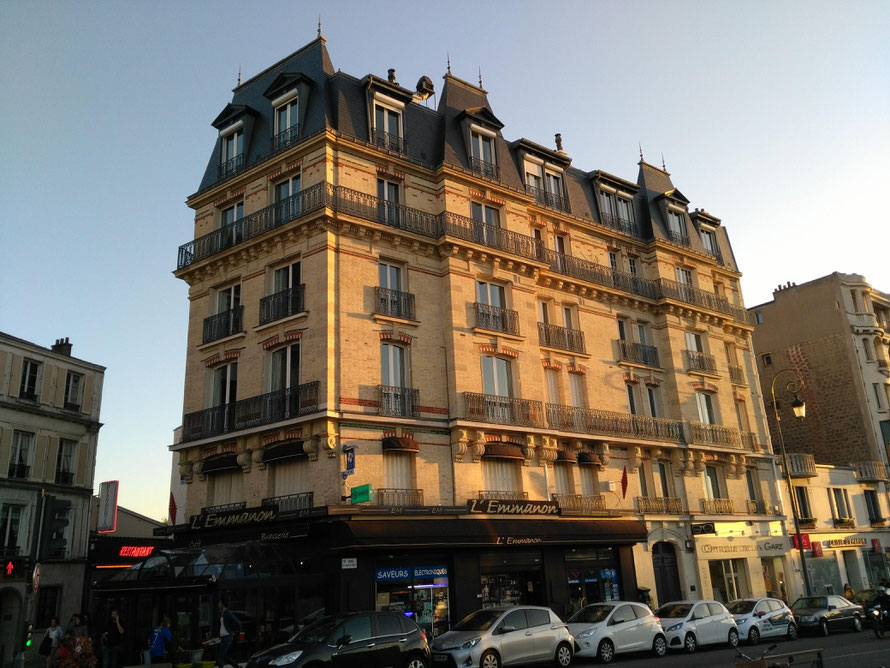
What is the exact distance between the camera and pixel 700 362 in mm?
30922

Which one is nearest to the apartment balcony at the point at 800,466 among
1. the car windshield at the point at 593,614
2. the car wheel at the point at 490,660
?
the car windshield at the point at 593,614

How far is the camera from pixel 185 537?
2259cm

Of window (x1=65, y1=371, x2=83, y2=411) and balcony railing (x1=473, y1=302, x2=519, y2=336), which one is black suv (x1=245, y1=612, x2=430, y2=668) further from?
window (x1=65, y1=371, x2=83, y2=411)

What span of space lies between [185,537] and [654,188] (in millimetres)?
24357

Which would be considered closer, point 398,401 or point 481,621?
point 481,621

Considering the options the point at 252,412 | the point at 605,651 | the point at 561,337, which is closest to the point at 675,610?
the point at 605,651

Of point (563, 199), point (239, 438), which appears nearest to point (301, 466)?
point (239, 438)

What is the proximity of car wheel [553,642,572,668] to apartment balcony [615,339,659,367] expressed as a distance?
13.4m

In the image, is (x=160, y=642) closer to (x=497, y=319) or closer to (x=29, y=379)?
(x=497, y=319)

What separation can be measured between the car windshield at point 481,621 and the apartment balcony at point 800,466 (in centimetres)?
2242

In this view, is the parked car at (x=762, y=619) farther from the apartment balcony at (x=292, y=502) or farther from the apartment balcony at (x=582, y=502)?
the apartment balcony at (x=292, y=502)

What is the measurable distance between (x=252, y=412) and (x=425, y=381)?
5.15 meters

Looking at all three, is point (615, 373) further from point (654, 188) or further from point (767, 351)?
point (767, 351)

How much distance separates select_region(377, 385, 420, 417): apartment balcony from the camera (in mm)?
20969
